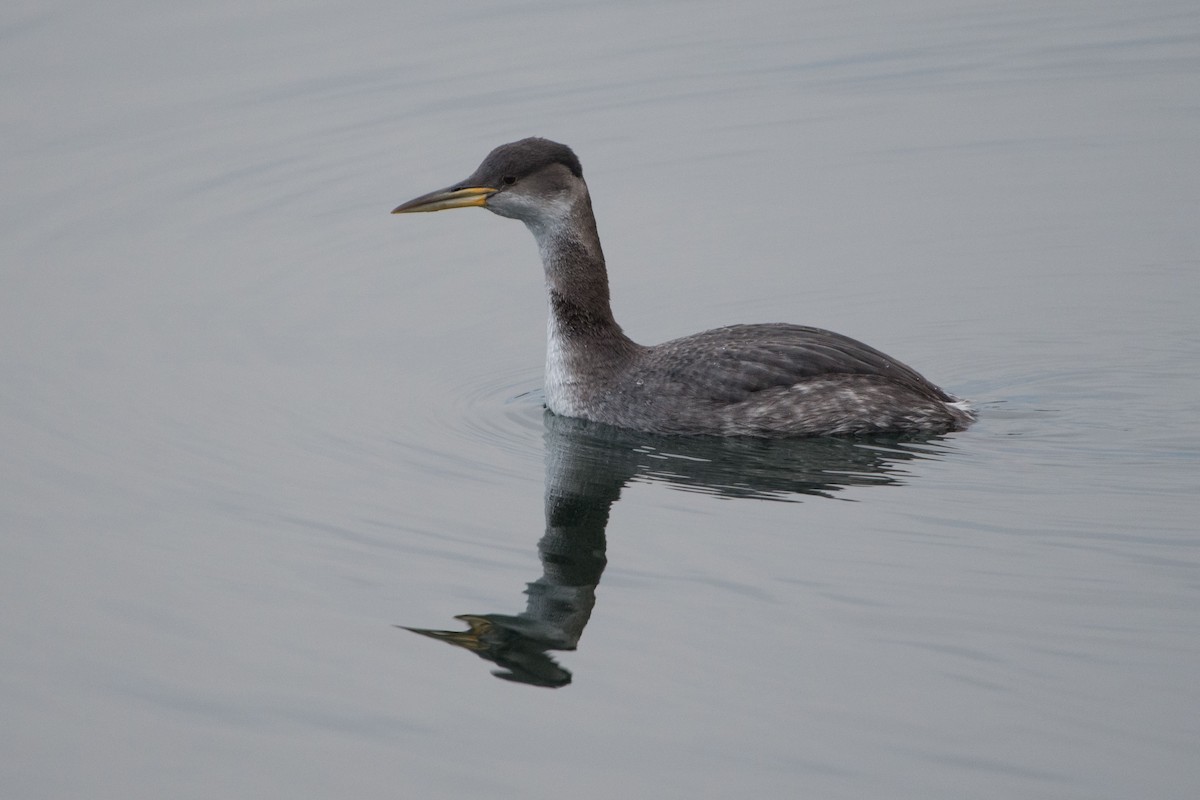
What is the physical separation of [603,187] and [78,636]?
8865 mm

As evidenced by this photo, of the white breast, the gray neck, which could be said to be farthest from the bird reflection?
the gray neck

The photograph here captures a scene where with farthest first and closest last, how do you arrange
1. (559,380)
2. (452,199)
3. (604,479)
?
(559,380), (452,199), (604,479)

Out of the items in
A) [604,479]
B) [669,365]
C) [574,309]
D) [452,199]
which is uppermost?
[452,199]

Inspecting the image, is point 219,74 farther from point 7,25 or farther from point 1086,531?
point 1086,531

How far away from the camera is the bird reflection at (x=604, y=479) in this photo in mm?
8966

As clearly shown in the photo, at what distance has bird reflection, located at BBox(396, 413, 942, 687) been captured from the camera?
29.4ft

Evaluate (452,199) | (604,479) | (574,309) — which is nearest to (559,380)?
(574,309)

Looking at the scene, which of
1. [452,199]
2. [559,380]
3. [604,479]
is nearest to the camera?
[604,479]

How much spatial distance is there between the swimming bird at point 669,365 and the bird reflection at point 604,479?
0.45ft

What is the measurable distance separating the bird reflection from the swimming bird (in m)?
0.14

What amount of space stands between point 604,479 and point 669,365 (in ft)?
3.80

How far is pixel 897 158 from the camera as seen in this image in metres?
17.4

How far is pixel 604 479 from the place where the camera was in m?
11.3

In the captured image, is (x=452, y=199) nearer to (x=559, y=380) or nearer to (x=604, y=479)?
(x=559, y=380)
